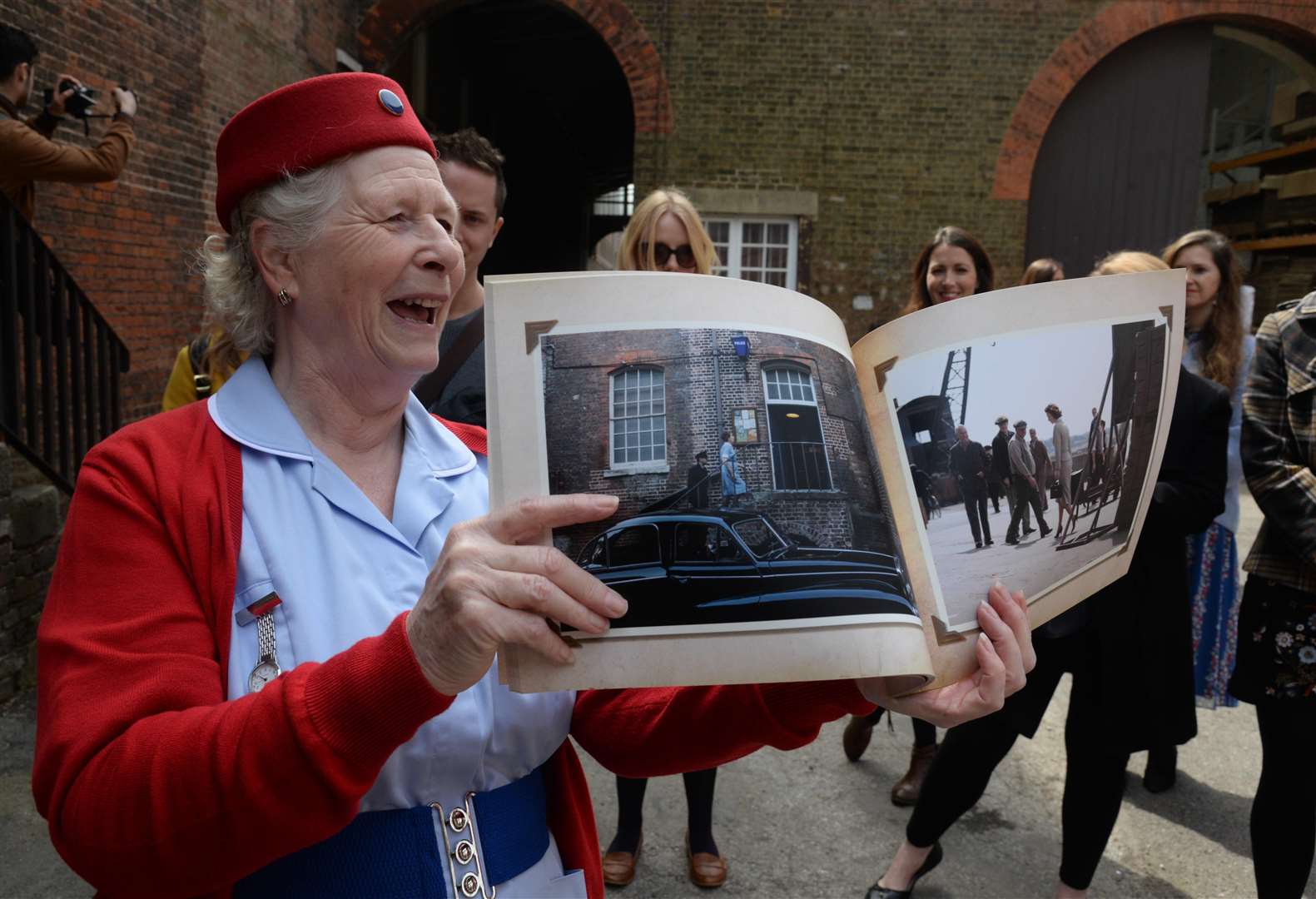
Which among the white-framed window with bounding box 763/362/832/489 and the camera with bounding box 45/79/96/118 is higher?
the camera with bounding box 45/79/96/118

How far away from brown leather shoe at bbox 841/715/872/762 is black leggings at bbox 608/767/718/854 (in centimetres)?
100

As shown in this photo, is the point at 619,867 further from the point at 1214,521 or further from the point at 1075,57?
the point at 1075,57

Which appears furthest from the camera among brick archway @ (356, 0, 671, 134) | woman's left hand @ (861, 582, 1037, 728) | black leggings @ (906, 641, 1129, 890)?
brick archway @ (356, 0, 671, 134)

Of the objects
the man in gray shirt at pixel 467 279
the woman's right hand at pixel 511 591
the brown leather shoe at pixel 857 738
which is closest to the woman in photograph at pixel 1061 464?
the woman's right hand at pixel 511 591

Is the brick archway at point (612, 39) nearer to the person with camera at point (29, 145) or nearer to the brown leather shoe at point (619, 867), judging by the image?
Answer: the person with camera at point (29, 145)

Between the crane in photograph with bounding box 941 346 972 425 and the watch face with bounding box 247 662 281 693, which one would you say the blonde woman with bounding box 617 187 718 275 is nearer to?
the crane in photograph with bounding box 941 346 972 425

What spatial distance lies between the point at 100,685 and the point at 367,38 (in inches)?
429

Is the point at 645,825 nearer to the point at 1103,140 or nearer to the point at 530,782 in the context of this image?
the point at 530,782

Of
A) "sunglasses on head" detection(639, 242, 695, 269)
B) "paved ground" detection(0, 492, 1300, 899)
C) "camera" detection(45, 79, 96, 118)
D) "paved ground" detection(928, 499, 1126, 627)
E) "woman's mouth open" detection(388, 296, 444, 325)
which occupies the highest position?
"camera" detection(45, 79, 96, 118)

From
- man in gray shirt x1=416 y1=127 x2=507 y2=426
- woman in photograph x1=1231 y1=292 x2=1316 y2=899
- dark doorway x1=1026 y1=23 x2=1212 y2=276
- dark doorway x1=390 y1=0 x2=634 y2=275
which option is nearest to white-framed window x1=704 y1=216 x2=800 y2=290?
dark doorway x1=390 y1=0 x2=634 y2=275

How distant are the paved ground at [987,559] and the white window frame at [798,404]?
0.20 m

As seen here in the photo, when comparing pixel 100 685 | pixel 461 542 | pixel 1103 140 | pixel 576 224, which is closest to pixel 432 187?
pixel 461 542

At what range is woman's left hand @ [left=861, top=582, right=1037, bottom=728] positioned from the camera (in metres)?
1.06

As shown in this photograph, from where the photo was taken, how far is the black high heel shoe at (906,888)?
292 centimetres
